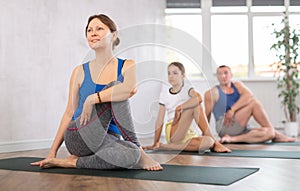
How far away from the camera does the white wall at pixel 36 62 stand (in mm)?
4375

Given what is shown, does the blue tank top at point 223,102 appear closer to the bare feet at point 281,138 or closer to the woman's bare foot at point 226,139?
the woman's bare foot at point 226,139

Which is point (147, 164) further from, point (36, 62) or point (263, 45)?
point (263, 45)

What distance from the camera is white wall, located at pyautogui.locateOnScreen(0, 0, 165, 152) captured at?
438 centimetres

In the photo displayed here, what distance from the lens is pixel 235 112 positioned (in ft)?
16.5

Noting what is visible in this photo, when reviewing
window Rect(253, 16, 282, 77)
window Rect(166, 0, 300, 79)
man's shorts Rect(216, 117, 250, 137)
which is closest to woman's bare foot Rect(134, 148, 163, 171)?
man's shorts Rect(216, 117, 250, 137)

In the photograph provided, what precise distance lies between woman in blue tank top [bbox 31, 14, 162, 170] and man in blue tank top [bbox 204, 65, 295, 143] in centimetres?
242

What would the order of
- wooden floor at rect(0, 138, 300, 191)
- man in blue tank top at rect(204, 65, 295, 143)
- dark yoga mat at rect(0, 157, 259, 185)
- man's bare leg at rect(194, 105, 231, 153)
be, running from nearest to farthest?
wooden floor at rect(0, 138, 300, 191), dark yoga mat at rect(0, 157, 259, 185), man's bare leg at rect(194, 105, 231, 153), man in blue tank top at rect(204, 65, 295, 143)

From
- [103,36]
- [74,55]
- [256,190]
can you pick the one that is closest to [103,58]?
[103,36]

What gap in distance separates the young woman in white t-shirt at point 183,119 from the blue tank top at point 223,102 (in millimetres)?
1111

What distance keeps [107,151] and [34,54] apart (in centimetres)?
245

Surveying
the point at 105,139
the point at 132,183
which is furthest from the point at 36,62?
the point at 132,183

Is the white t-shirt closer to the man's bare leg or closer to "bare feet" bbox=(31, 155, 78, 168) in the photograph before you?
the man's bare leg

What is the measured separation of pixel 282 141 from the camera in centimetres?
505

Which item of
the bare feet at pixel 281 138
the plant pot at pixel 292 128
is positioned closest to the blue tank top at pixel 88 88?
the bare feet at pixel 281 138
